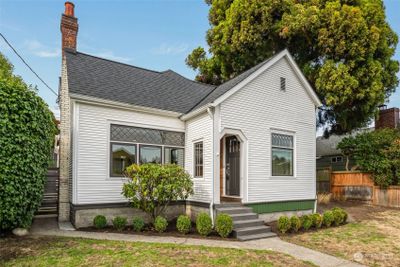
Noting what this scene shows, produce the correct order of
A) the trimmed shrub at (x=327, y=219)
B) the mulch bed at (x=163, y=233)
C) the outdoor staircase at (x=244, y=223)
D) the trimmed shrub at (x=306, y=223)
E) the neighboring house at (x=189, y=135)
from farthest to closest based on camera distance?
the trimmed shrub at (x=327, y=219) < the neighboring house at (x=189, y=135) < the trimmed shrub at (x=306, y=223) < the outdoor staircase at (x=244, y=223) < the mulch bed at (x=163, y=233)

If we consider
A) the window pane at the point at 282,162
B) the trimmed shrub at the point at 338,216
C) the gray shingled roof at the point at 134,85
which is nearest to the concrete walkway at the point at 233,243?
the trimmed shrub at the point at 338,216

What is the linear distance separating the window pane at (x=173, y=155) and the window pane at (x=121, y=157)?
1.27 meters

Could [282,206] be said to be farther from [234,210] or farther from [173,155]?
[173,155]

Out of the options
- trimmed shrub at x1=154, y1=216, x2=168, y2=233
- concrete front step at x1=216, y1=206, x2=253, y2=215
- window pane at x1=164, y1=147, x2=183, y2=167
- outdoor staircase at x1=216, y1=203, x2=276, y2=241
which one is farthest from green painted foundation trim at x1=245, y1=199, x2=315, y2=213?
window pane at x1=164, y1=147, x2=183, y2=167

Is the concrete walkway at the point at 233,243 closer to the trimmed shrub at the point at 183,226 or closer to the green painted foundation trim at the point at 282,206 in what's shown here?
the trimmed shrub at the point at 183,226

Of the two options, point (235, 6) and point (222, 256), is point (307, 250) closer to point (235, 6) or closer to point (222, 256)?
point (222, 256)

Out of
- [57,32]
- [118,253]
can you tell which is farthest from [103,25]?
[118,253]

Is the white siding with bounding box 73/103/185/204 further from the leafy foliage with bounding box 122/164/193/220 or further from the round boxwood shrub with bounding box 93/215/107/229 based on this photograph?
the leafy foliage with bounding box 122/164/193/220

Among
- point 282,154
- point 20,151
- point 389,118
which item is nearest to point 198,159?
point 282,154

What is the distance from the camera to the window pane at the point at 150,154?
33.0 ft

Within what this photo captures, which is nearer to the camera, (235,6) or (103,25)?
(103,25)

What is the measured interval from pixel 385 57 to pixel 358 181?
6.99 m

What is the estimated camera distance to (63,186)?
9867mm

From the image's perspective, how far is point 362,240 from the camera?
7973mm
